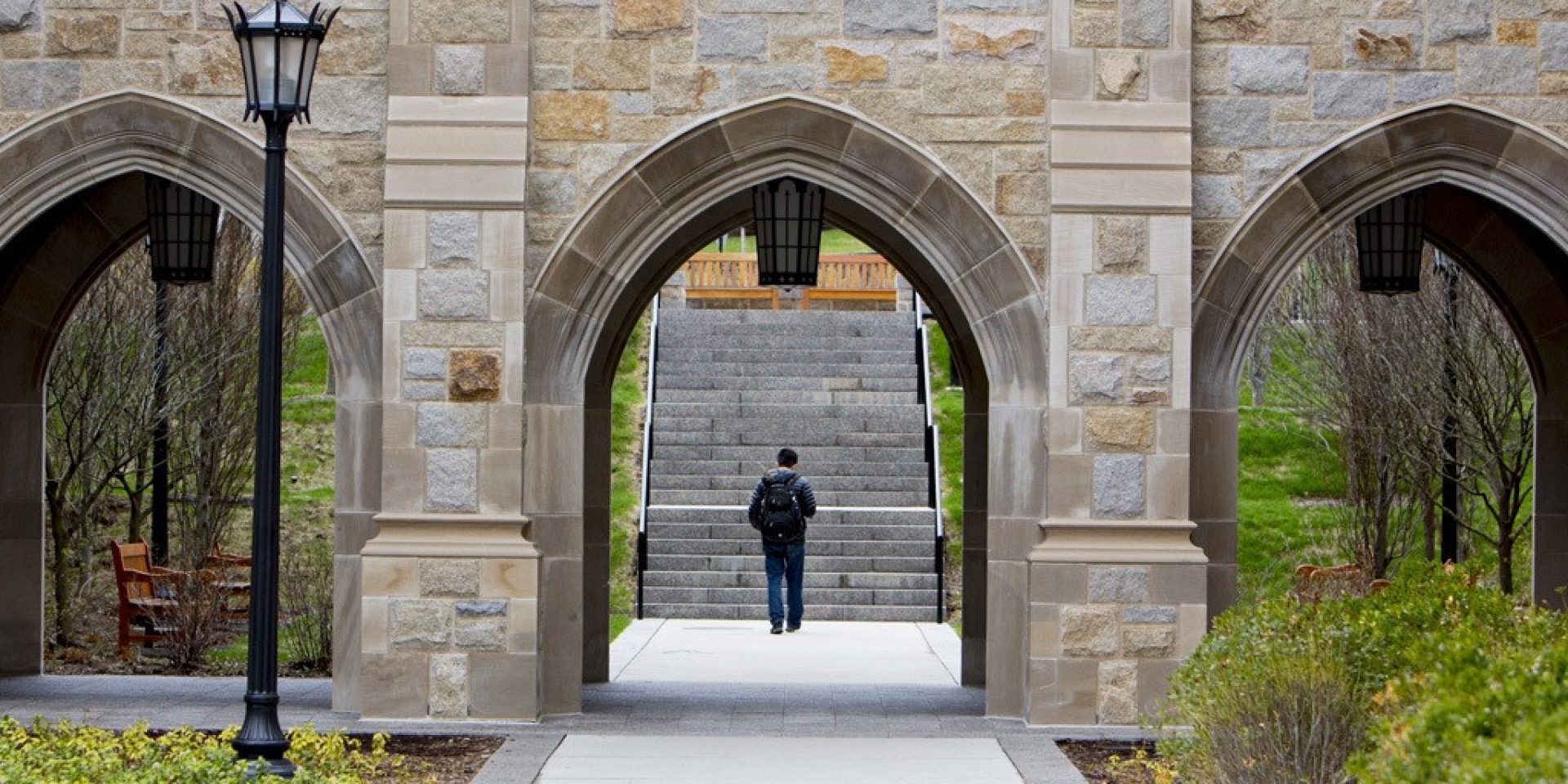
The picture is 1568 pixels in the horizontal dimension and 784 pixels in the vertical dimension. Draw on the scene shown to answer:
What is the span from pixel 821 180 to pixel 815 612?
9145mm

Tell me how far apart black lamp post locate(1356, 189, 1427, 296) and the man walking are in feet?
20.4

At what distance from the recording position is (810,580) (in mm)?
20531

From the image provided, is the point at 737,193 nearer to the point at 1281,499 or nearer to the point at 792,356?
the point at 792,356

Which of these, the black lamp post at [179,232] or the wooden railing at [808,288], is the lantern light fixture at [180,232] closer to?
the black lamp post at [179,232]

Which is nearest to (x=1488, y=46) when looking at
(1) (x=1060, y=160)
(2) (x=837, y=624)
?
(1) (x=1060, y=160)

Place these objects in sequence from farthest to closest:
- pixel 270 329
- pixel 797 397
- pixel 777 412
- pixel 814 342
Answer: pixel 814 342
pixel 797 397
pixel 777 412
pixel 270 329

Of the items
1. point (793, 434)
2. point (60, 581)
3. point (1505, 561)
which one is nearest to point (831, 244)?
point (793, 434)

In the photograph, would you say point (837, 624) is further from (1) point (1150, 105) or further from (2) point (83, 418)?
(1) point (1150, 105)

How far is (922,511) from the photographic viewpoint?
21.7 metres

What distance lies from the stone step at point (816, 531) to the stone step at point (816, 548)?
114mm

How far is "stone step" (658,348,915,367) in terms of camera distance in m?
26.6

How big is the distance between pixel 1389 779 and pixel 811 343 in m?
22.0

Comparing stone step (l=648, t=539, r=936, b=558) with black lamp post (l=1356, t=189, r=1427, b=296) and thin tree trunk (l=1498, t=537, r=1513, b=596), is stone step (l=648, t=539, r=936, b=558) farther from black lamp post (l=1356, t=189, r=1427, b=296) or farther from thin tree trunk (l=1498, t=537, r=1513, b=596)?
black lamp post (l=1356, t=189, r=1427, b=296)

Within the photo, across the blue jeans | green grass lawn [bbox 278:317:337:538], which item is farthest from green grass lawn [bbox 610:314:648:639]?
green grass lawn [bbox 278:317:337:538]
